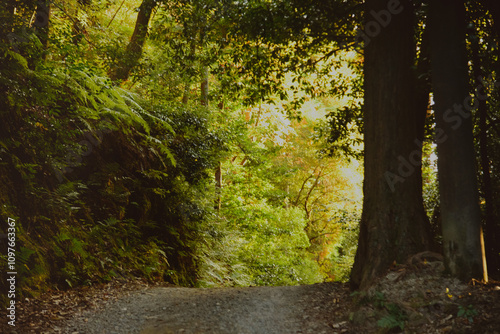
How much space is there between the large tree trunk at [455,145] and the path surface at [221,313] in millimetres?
1584

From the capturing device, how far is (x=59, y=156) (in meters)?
5.96

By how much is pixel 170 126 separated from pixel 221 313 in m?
4.57

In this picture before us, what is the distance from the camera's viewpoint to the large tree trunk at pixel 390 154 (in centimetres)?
474

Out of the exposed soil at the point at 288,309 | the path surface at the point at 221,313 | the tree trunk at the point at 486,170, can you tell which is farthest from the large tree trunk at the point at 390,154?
the tree trunk at the point at 486,170

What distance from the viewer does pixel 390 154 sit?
4.87 m

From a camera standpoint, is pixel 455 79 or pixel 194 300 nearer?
pixel 455 79

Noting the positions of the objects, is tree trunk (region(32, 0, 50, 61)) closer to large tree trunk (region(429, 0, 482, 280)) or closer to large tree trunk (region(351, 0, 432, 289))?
large tree trunk (region(351, 0, 432, 289))

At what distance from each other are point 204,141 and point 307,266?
9.05 metres

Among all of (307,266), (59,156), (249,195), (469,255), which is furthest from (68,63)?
(307,266)

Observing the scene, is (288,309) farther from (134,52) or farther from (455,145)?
(134,52)

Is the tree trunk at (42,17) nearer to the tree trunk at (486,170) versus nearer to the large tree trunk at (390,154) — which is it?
the large tree trunk at (390,154)

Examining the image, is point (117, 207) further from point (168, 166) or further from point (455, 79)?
point (455, 79)

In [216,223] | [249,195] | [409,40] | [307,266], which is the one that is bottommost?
[307,266]

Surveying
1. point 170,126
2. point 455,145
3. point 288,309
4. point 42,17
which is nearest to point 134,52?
point 170,126
